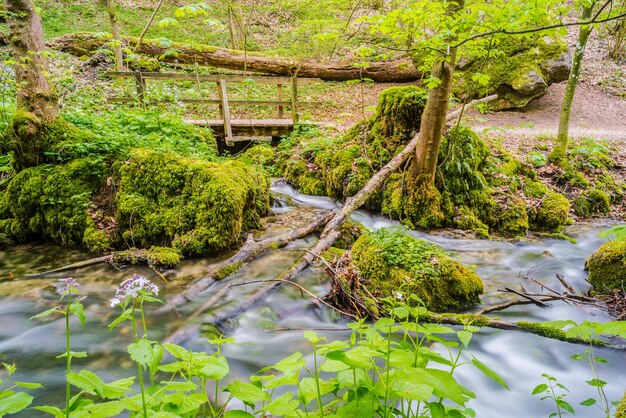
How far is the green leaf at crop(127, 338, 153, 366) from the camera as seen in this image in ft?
3.30

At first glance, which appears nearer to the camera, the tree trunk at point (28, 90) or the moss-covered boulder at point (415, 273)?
the moss-covered boulder at point (415, 273)

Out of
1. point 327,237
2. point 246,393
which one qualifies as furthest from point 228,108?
point 246,393

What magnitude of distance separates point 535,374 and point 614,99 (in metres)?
15.3

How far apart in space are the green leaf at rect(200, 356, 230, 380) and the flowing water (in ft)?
5.88

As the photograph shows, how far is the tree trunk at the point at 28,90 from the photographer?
15.5 feet

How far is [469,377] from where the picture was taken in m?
3.03

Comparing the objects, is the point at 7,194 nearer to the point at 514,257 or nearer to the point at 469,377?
the point at 469,377

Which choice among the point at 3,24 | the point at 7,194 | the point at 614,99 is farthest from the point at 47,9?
the point at 614,99

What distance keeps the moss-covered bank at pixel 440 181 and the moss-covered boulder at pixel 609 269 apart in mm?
1805

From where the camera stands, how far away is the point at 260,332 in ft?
11.5

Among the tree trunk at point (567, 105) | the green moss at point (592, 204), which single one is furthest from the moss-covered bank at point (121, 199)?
the tree trunk at point (567, 105)

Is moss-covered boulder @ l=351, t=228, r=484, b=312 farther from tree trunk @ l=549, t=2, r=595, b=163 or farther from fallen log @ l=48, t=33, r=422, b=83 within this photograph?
fallen log @ l=48, t=33, r=422, b=83

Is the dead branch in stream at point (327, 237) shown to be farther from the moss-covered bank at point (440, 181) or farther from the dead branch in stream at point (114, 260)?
the dead branch in stream at point (114, 260)

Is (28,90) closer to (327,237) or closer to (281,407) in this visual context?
(327,237)
